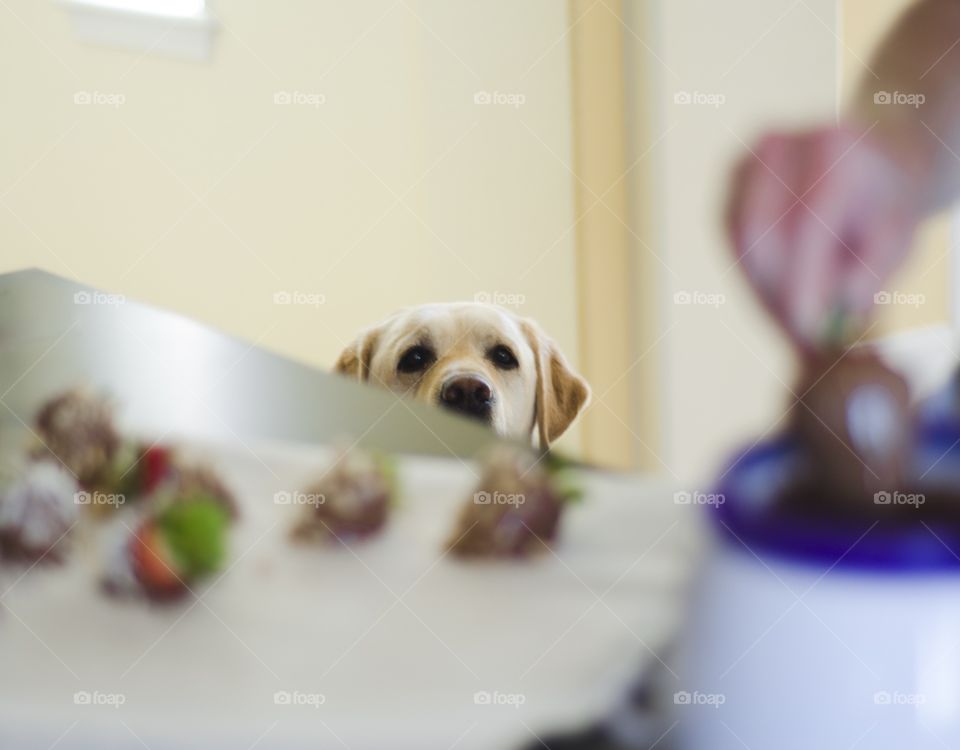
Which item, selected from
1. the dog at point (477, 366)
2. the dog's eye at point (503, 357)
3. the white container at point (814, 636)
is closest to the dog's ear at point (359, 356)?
the dog at point (477, 366)

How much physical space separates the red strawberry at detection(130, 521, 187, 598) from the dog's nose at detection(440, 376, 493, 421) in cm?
31

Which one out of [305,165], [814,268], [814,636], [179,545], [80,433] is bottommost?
[814,636]

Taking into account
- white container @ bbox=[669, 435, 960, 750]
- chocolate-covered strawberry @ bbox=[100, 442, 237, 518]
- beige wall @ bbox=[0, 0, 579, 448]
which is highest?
beige wall @ bbox=[0, 0, 579, 448]

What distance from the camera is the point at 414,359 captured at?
0.90 m

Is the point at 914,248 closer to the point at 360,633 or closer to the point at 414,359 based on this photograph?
the point at 414,359

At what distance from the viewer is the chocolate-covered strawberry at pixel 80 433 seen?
914 millimetres

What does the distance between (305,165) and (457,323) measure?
23 centimetres

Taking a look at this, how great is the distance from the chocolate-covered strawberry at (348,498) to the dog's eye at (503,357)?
150 mm

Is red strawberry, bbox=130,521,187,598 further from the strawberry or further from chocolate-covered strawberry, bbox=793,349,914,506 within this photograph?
chocolate-covered strawberry, bbox=793,349,914,506

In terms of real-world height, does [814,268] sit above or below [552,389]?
above

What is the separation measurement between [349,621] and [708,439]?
399mm

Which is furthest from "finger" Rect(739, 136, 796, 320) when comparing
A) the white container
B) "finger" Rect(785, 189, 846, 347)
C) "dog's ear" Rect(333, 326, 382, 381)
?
"dog's ear" Rect(333, 326, 382, 381)

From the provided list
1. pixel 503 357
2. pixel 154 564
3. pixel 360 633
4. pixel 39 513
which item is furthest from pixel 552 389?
pixel 39 513

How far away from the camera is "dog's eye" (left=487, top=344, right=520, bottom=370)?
89 centimetres
